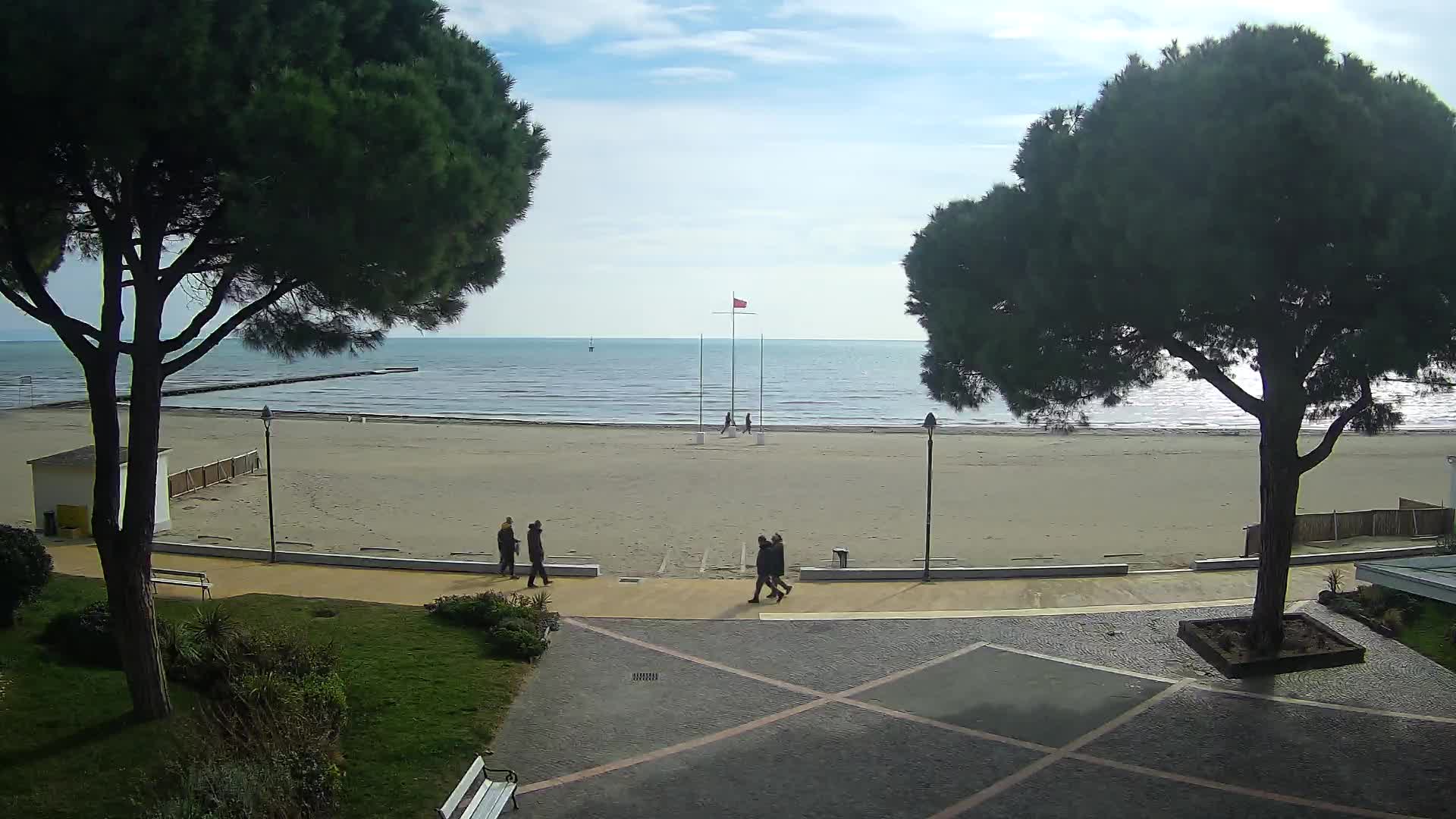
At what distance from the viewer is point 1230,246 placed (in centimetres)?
1012

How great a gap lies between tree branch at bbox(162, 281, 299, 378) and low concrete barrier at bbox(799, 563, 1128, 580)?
35.9 feet

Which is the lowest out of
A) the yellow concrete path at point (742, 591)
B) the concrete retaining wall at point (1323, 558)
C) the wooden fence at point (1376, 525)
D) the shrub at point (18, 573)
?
the yellow concrete path at point (742, 591)

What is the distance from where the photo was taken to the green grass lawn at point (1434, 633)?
12.2 m

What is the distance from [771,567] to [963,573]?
4.06 m

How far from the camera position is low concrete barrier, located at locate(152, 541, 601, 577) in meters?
17.2

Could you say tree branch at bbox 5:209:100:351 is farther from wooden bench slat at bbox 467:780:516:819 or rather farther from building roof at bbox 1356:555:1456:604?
building roof at bbox 1356:555:1456:604

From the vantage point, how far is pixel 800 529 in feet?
78.5

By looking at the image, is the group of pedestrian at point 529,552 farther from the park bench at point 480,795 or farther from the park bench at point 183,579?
the park bench at point 480,795

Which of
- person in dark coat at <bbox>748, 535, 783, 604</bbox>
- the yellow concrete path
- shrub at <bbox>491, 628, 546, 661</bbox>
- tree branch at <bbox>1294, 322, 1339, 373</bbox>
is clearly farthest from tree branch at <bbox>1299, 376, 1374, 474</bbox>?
shrub at <bbox>491, 628, 546, 661</bbox>

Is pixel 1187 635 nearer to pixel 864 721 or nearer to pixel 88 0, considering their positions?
pixel 864 721

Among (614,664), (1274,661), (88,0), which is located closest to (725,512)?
(614,664)

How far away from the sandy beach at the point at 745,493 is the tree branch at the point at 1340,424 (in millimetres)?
8107

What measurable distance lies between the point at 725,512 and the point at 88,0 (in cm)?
2015

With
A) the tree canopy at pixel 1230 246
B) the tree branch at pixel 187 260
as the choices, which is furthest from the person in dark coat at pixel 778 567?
the tree branch at pixel 187 260
